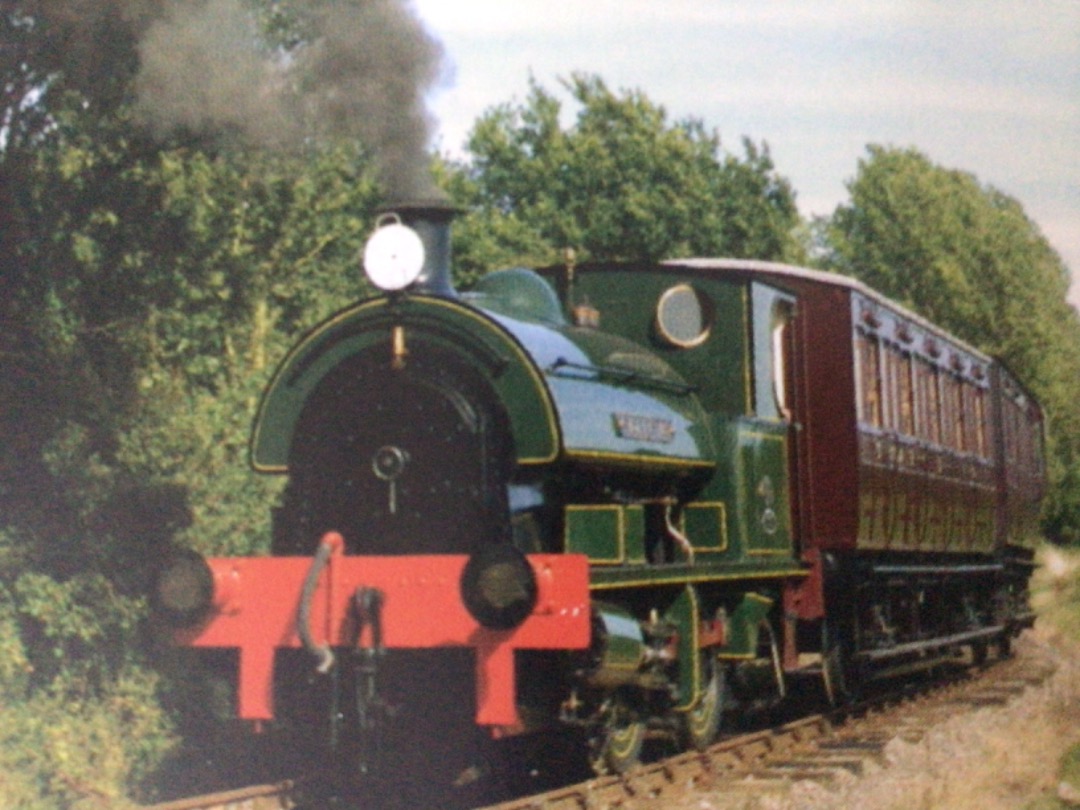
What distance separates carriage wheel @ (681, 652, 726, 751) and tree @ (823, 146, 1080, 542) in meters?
21.6

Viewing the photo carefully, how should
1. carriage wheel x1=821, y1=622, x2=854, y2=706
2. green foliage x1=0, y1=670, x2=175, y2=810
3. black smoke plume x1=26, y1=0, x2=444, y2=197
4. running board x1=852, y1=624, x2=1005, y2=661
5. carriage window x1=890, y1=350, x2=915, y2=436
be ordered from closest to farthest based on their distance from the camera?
black smoke plume x1=26, y1=0, x2=444, y2=197
green foliage x1=0, y1=670, x2=175, y2=810
carriage wheel x1=821, y1=622, x2=854, y2=706
running board x1=852, y1=624, x2=1005, y2=661
carriage window x1=890, y1=350, x2=915, y2=436

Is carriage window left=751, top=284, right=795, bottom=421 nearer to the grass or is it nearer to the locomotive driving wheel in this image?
the locomotive driving wheel

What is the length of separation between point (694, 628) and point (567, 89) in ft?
100

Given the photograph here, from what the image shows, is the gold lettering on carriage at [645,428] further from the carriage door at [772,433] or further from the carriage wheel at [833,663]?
the carriage wheel at [833,663]

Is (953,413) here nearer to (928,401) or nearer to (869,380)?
(928,401)

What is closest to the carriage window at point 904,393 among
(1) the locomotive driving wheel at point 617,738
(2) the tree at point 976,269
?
(1) the locomotive driving wheel at point 617,738

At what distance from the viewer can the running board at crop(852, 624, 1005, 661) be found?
39.9ft

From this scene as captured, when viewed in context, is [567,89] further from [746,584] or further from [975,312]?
[746,584]

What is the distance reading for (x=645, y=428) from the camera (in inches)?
346

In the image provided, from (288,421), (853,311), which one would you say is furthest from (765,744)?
(288,421)

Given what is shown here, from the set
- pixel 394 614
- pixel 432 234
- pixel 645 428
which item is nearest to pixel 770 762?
pixel 645 428

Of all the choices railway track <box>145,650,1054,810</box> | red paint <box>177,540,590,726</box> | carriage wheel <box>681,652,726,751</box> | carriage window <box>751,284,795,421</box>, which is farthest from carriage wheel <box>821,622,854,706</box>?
red paint <box>177,540,590,726</box>

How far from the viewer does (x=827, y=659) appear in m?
11.8

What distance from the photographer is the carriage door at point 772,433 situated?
9875mm
